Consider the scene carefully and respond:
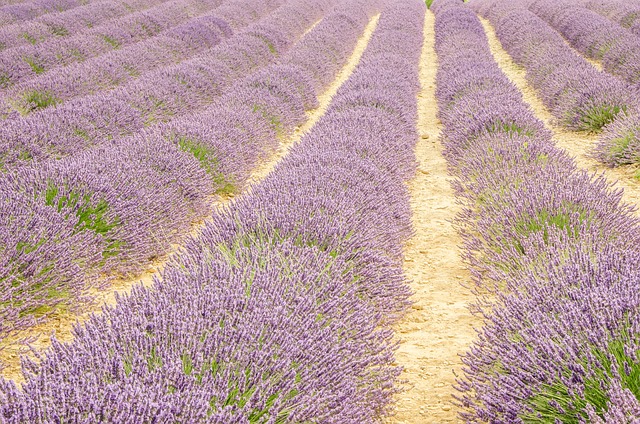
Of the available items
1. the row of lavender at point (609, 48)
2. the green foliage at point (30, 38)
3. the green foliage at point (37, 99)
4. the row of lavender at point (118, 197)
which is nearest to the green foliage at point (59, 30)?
the green foliage at point (30, 38)

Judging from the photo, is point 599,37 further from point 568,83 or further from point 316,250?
point 316,250

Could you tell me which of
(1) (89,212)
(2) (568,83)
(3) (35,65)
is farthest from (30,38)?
(2) (568,83)

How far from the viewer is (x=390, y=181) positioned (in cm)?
430

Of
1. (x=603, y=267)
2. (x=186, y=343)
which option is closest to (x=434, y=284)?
(x=603, y=267)

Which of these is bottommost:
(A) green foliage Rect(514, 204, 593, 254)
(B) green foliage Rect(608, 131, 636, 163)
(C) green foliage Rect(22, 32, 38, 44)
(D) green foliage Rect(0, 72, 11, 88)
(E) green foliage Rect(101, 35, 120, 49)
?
(E) green foliage Rect(101, 35, 120, 49)

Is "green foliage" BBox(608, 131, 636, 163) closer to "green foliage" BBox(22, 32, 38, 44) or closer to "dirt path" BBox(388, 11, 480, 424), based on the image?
"dirt path" BBox(388, 11, 480, 424)

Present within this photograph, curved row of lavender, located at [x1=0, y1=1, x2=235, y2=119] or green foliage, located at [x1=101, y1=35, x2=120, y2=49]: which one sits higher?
curved row of lavender, located at [x1=0, y1=1, x2=235, y2=119]

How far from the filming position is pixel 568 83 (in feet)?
23.7

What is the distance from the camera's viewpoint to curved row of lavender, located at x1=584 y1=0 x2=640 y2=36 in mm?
10714

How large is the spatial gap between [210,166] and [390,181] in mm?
1631

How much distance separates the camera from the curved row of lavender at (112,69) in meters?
6.55

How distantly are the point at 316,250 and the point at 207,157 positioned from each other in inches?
102

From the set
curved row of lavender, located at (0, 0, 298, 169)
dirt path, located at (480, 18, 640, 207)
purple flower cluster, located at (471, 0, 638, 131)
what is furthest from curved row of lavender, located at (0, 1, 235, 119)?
purple flower cluster, located at (471, 0, 638, 131)

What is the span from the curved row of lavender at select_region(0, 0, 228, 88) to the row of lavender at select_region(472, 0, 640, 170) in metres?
6.68
